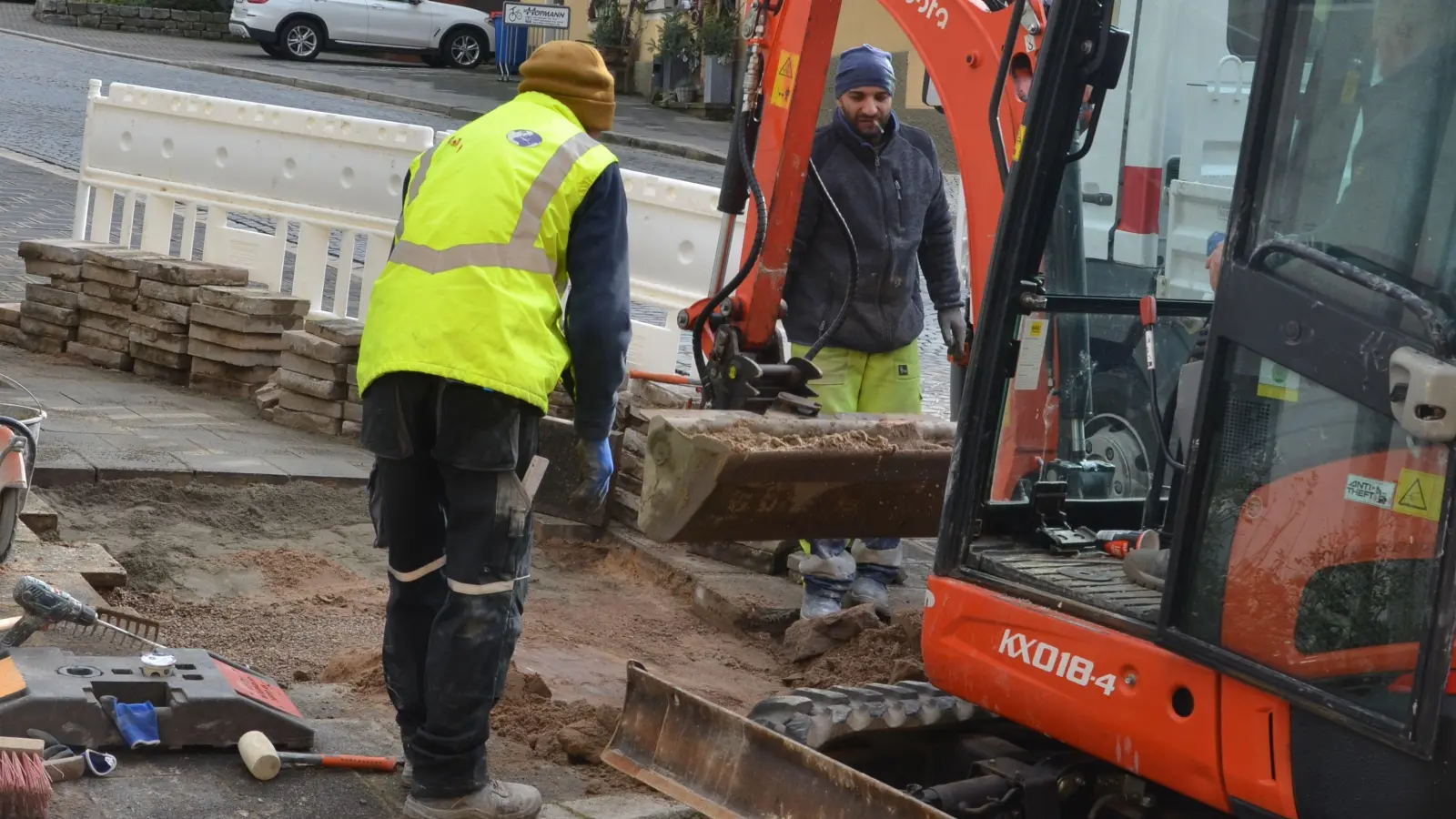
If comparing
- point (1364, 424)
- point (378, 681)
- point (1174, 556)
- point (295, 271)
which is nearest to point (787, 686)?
point (378, 681)

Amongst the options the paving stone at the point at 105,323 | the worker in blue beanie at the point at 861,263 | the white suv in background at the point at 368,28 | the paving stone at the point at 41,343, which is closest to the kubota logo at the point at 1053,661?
the worker in blue beanie at the point at 861,263

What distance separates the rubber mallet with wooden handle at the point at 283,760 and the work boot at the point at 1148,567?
198cm

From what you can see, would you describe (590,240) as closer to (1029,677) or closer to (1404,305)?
(1029,677)

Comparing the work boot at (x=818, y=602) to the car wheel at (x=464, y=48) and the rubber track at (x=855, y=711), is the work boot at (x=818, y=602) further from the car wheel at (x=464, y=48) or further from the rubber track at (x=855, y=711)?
the car wheel at (x=464, y=48)

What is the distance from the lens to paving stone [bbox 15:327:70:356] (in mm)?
9648

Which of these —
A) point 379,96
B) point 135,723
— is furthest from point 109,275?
point 379,96

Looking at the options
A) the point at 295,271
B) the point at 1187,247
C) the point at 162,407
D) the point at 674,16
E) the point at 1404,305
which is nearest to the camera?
the point at 1404,305

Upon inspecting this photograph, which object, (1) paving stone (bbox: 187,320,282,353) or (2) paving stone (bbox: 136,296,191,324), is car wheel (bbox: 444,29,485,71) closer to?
(2) paving stone (bbox: 136,296,191,324)

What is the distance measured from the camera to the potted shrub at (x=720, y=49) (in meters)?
23.4

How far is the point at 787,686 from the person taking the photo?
5.87 m

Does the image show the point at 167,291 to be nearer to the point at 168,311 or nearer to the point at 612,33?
the point at 168,311

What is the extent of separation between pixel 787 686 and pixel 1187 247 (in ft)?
6.88

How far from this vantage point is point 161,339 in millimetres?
9211

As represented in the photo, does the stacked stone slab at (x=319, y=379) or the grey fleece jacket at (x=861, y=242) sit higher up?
the grey fleece jacket at (x=861, y=242)
